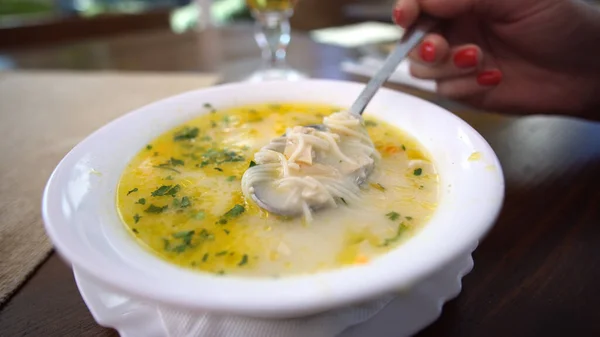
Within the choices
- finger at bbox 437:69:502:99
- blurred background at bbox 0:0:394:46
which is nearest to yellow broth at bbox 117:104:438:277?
finger at bbox 437:69:502:99

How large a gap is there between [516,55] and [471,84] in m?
0.36

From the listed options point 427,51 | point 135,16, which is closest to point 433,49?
point 427,51

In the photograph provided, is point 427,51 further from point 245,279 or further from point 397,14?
point 245,279

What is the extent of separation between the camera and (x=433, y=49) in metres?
1.85

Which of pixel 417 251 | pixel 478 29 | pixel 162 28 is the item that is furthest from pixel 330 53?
pixel 417 251

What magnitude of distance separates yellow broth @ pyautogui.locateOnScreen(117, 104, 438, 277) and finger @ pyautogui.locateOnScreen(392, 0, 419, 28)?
496mm

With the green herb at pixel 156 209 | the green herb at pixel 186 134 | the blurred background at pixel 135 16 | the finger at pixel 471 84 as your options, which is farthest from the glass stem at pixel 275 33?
the green herb at pixel 156 209

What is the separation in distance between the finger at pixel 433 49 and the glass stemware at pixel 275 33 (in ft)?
3.05

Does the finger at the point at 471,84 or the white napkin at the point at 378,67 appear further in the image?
the white napkin at the point at 378,67

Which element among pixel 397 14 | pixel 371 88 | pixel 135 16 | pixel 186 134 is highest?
pixel 397 14

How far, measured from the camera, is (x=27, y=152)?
1895 mm

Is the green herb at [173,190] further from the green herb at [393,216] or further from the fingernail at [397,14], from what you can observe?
the fingernail at [397,14]

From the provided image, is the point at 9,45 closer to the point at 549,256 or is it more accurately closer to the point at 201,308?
the point at 201,308

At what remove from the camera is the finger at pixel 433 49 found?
6.07 ft
